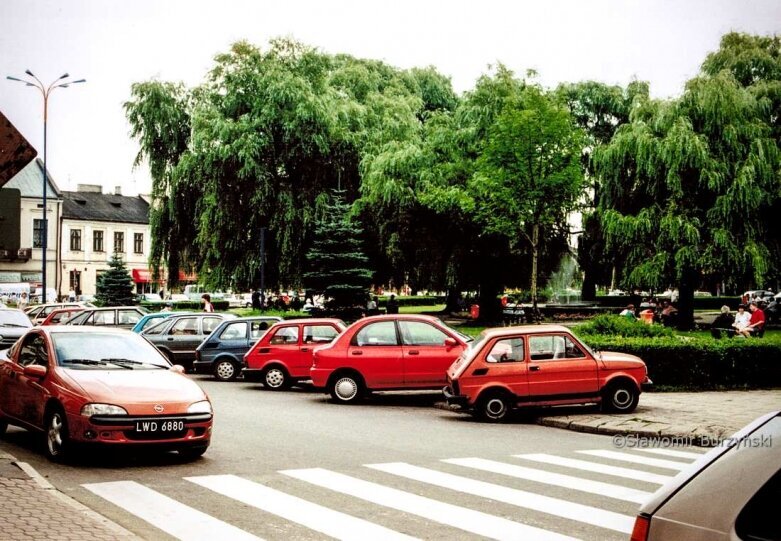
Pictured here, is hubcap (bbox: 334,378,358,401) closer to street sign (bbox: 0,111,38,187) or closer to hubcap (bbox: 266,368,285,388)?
hubcap (bbox: 266,368,285,388)

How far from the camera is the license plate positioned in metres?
10.0

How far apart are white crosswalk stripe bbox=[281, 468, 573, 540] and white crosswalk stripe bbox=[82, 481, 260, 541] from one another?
1595 millimetres

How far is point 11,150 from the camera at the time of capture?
7.91 meters

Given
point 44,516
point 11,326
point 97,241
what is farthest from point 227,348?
point 97,241

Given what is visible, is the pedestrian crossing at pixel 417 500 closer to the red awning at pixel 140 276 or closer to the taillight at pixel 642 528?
the taillight at pixel 642 528

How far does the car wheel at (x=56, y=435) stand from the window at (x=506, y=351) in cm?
695

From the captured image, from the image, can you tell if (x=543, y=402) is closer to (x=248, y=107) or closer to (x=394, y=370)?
(x=394, y=370)

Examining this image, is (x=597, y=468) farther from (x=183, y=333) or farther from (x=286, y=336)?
(x=183, y=333)

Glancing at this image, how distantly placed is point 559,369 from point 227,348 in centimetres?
1055

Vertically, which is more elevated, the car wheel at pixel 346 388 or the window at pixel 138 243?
the window at pixel 138 243

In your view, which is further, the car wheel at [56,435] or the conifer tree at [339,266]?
the conifer tree at [339,266]

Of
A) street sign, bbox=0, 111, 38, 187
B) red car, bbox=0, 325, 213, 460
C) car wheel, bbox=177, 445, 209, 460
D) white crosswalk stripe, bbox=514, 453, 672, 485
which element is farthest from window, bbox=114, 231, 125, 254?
street sign, bbox=0, 111, 38, 187

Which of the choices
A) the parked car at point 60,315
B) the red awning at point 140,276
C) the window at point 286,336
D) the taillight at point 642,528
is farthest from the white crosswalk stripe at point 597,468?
the red awning at point 140,276

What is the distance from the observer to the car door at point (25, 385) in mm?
10930
